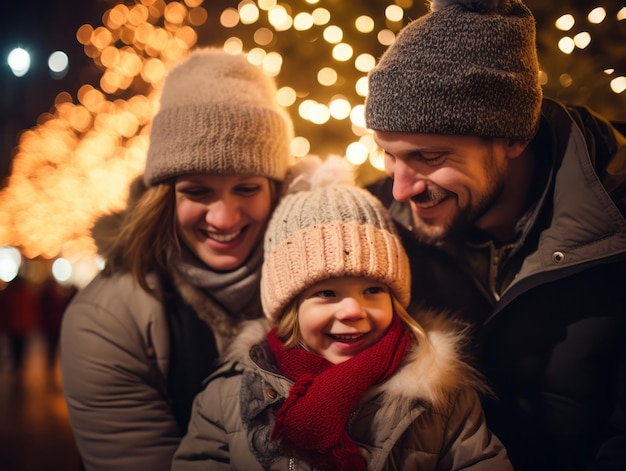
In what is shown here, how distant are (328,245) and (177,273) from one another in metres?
0.78

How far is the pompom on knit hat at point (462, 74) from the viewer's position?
1.58m

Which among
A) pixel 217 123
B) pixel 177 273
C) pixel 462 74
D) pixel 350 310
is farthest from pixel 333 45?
pixel 350 310

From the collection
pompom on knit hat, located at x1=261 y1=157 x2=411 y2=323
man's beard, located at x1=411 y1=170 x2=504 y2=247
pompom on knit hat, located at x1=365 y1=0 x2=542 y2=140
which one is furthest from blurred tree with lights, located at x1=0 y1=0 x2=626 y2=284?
pompom on knit hat, located at x1=261 y1=157 x2=411 y2=323

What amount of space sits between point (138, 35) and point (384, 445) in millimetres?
5342

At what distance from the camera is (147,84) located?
662 centimetres

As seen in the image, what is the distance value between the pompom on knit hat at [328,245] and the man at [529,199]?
0.54ft

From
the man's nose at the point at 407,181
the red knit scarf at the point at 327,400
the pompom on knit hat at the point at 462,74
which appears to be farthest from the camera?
the man's nose at the point at 407,181

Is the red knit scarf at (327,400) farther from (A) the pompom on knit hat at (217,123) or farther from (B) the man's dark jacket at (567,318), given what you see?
(A) the pompom on knit hat at (217,123)

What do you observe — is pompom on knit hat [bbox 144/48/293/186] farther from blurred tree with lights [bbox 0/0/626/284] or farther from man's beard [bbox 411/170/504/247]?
man's beard [bbox 411/170/504/247]

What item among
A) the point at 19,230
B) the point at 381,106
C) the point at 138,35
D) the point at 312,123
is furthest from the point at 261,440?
the point at 19,230

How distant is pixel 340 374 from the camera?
1.56m

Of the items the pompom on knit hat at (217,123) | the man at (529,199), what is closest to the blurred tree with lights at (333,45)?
the pompom on knit hat at (217,123)

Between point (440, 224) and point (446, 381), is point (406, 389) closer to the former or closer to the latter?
point (446, 381)

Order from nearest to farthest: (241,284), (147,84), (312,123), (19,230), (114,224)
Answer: (241,284) < (114,224) < (312,123) < (147,84) < (19,230)
